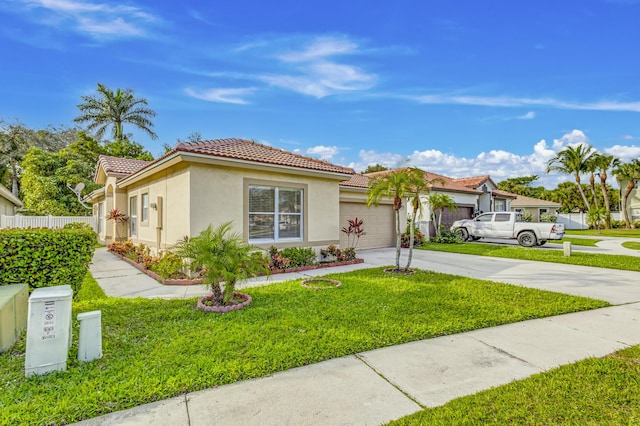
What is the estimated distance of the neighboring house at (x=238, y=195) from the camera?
8.38 meters

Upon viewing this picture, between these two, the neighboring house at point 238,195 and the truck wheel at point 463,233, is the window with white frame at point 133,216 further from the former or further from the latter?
the truck wheel at point 463,233

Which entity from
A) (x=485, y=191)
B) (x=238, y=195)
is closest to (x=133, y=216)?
(x=238, y=195)

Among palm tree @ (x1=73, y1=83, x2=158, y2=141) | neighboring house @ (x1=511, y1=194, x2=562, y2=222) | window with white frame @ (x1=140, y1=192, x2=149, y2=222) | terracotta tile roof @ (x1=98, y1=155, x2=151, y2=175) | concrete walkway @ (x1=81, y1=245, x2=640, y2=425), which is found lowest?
concrete walkway @ (x1=81, y1=245, x2=640, y2=425)

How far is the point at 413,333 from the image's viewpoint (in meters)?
4.44

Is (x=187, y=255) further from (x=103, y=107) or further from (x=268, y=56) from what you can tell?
(x=103, y=107)

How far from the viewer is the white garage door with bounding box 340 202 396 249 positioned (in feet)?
46.1

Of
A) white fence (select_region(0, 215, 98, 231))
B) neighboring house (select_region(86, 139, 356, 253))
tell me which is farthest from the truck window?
white fence (select_region(0, 215, 98, 231))

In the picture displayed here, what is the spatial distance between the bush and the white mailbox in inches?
696

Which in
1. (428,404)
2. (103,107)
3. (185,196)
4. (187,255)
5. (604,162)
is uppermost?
(103,107)

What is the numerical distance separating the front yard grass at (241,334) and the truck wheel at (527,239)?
1100 cm

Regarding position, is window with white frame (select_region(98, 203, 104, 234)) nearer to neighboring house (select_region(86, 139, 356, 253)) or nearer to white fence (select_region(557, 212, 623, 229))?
neighboring house (select_region(86, 139, 356, 253))

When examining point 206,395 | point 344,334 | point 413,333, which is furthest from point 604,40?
point 206,395

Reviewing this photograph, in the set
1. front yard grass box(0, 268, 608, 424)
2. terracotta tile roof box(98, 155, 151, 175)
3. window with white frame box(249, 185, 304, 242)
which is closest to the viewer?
front yard grass box(0, 268, 608, 424)

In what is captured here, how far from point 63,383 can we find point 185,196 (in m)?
5.82
